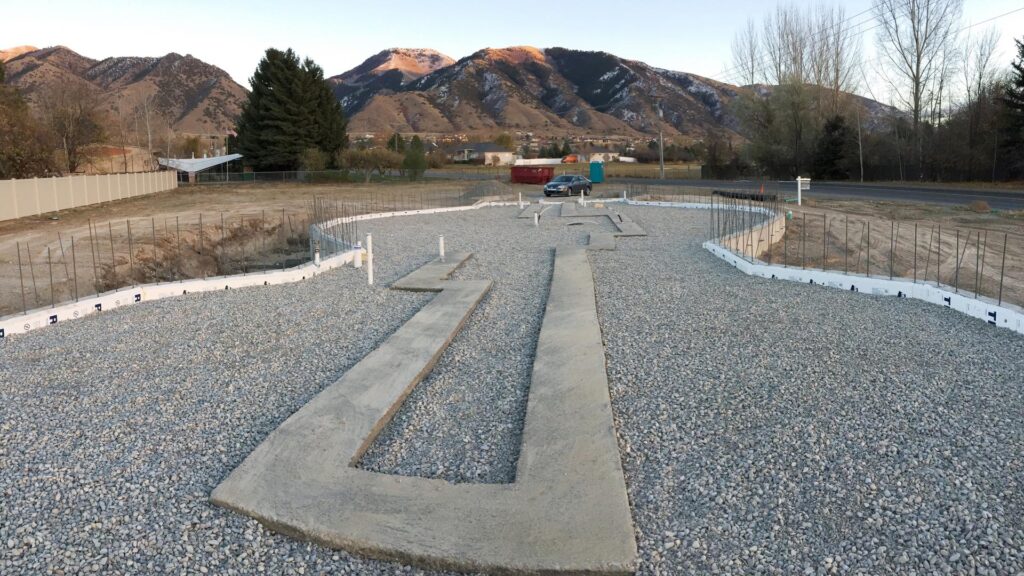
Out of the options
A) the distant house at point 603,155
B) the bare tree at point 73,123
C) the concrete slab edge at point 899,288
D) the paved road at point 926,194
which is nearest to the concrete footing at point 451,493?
the concrete slab edge at point 899,288

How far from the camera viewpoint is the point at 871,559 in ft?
14.5

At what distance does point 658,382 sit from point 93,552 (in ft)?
17.7

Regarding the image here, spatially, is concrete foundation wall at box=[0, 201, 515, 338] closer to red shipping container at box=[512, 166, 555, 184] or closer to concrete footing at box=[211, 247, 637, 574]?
concrete footing at box=[211, 247, 637, 574]

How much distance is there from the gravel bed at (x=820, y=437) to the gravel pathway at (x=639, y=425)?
1.0 inches

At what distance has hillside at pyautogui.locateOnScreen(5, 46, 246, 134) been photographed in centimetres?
15712

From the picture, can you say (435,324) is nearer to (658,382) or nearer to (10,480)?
(658,382)

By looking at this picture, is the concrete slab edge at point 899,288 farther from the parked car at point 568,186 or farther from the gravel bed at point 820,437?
the parked car at point 568,186

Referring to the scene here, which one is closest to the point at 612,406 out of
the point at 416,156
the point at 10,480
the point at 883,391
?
the point at 883,391

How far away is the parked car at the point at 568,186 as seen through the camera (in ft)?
146

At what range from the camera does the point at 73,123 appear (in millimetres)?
57594

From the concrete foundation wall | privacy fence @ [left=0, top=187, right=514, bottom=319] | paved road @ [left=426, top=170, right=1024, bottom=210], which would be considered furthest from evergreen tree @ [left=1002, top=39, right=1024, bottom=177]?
the concrete foundation wall

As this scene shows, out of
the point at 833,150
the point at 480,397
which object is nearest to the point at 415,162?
the point at 833,150

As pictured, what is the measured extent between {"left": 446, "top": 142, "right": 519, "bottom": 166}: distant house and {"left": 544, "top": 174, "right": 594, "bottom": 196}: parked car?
6895 centimetres

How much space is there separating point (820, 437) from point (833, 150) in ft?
184
